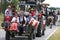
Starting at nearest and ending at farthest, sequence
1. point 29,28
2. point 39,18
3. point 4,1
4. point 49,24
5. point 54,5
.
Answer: point 29,28, point 39,18, point 49,24, point 4,1, point 54,5

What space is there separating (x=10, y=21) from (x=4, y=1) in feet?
110

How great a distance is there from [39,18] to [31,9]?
1413mm

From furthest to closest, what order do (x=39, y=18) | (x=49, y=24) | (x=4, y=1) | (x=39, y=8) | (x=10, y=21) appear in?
(x=4, y=1), (x=49, y=24), (x=39, y=8), (x=39, y=18), (x=10, y=21)

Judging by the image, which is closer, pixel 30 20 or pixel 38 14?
pixel 30 20

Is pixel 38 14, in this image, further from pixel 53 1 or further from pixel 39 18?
pixel 53 1

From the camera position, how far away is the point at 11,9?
18.1 meters

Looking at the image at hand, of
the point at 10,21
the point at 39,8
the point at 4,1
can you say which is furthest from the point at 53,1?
the point at 10,21

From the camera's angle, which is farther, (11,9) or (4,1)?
(4,1)

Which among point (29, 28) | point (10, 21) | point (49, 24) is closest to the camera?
point (29, 28)

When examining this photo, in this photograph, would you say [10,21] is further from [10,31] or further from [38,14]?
[38,14]

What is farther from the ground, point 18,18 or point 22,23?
point 18,18

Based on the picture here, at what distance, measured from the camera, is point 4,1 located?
50094mm

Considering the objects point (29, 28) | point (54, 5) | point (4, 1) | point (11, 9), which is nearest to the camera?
point (29, 28)

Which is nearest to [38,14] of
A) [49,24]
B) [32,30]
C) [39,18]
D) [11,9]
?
[39,18]
